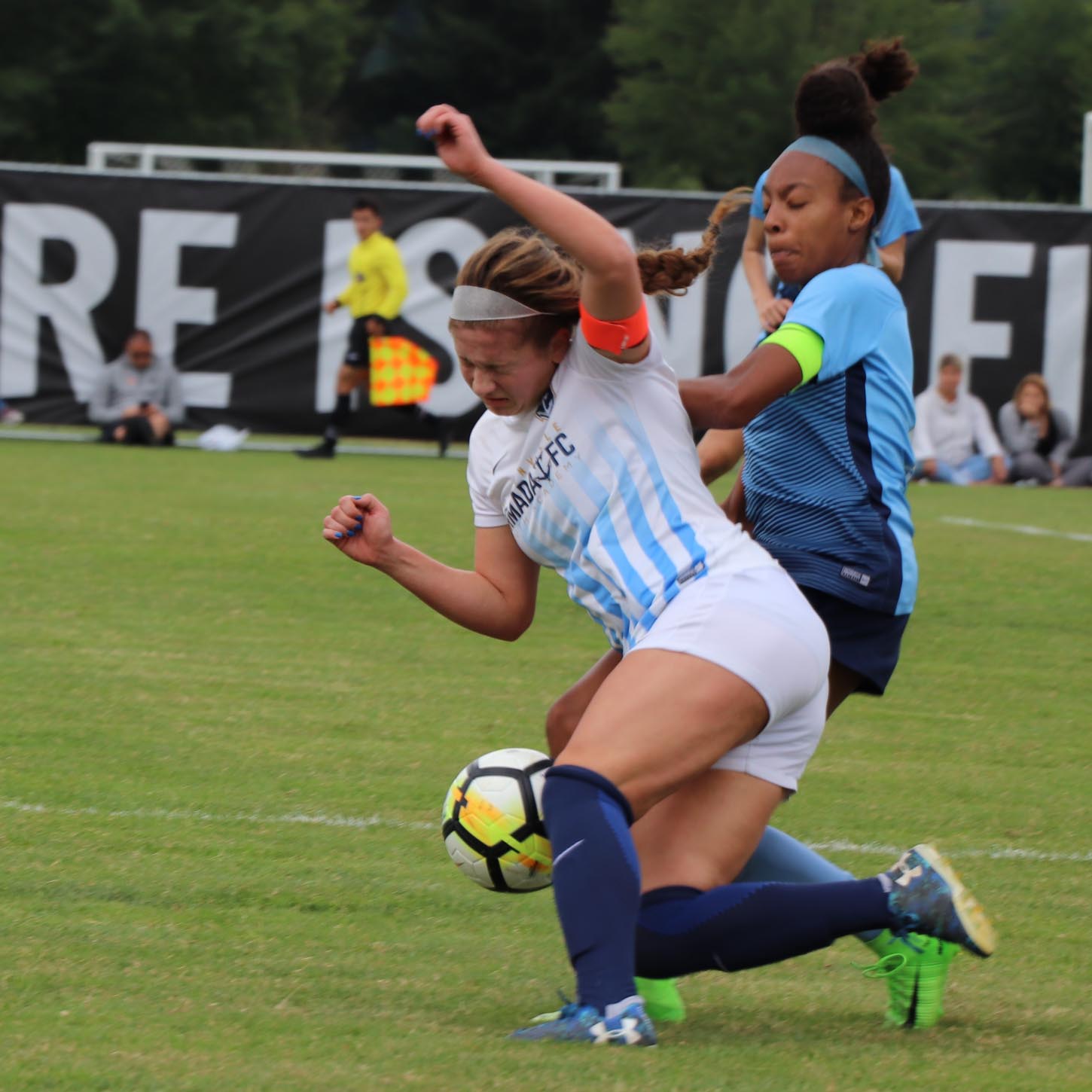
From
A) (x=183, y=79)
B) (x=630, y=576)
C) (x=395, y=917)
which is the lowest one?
(x=395, y=917)

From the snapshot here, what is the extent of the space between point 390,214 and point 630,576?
14.6 meters

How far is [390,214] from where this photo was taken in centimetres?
1786

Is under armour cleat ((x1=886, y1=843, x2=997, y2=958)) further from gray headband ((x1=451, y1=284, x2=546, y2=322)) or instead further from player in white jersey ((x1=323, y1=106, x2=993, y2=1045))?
gray headband ((x1=451, y1=284, x2=546, y2=322))

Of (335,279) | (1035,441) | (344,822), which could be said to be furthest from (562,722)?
(335,279)

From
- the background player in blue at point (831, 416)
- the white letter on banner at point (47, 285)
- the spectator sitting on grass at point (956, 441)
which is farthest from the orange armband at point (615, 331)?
the white letter on banner at point (47, 285)

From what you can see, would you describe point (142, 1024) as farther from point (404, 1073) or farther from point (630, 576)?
point (630, 576)

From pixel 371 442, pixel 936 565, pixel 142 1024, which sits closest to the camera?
pixel 142 1024

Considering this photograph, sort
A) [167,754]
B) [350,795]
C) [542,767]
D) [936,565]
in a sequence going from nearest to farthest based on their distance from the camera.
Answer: [542,767] < [350,795] < [167,754] < [936,565]

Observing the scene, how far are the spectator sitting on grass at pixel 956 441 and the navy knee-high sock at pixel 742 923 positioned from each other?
13530 mm

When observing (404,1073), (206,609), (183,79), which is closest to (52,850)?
(404,1073)

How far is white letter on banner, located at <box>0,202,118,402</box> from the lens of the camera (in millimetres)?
17703

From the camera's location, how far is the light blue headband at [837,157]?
4.22 m

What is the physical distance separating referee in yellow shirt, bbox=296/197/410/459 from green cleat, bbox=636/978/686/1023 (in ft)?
43.8

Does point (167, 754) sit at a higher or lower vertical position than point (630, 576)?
lower
